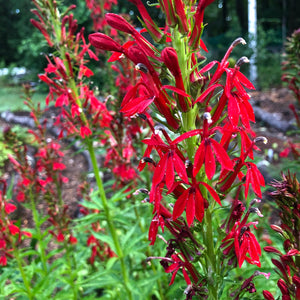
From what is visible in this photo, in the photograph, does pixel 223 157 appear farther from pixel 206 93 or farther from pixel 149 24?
pixel 149 24

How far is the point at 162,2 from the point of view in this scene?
1021 millimetres

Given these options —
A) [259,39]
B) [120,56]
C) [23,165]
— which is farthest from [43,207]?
[259,39]

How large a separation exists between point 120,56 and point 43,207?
4.93 meters

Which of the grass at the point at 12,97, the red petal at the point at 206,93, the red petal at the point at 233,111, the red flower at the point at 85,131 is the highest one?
the red petal at the point at 206,93

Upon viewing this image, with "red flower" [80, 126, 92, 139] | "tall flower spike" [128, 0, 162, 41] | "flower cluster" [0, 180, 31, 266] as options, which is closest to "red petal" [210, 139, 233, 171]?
"tall flower spike" [128, 0, 162, 41]

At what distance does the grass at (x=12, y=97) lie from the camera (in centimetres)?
1305

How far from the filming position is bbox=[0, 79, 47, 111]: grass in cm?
1305

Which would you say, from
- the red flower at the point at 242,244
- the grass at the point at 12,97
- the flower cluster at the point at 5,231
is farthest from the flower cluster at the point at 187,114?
the grass at the point at 12,97

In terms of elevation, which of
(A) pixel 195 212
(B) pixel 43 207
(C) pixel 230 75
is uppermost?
(C) pixel 230 75

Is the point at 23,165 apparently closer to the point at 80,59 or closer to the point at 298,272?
the point at 80,59

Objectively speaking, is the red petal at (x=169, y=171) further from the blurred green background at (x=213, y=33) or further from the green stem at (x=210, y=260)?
the blurred green background at (x=213, y=33)

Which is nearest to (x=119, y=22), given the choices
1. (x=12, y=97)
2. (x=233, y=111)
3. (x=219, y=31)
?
(x=233, y=111)

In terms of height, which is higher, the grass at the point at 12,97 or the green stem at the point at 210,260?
the green stem at the point at 210,260

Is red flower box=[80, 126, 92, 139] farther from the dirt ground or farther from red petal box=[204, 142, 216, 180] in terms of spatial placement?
the dirt ground
